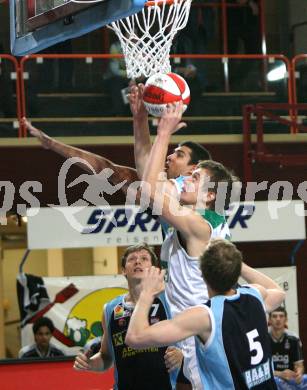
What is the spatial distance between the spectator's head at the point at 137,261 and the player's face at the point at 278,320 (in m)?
4.48

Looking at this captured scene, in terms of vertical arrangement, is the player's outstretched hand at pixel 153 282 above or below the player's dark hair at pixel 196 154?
below

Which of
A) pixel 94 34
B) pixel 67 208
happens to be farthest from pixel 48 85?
pixel 94 34

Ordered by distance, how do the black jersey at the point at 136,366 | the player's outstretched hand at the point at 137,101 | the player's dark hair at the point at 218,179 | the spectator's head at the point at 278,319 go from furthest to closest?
the spectator's head at the point at 278,319
the black jersey at the point at 136,366
the player's outstretched hand at the point at 137,101
the player's dark hair at the point at 218,179

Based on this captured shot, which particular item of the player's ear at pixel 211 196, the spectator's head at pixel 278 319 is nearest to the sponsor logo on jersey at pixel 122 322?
the player's ear at pixel 211 196

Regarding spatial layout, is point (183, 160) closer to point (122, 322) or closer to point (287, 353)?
point (122, 322)

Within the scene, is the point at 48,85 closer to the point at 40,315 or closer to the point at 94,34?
the point at 40,315

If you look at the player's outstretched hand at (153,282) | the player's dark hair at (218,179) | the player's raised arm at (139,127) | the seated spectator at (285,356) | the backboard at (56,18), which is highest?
the backboard at (56,18)

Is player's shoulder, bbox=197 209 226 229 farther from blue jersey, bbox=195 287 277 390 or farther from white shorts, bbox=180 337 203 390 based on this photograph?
blue jersey, bbox=195 287 277 390

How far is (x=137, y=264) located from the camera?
6.58 metres

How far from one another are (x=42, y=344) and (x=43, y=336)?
108mm

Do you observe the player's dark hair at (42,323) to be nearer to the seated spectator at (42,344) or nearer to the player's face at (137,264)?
the seated spectator at (42,344)

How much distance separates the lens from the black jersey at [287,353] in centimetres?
1077

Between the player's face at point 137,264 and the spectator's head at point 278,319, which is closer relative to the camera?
the player's face at point 137,264

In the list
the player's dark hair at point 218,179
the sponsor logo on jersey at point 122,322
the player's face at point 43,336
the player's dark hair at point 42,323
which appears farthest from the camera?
the player's dark hair at point 42,323
